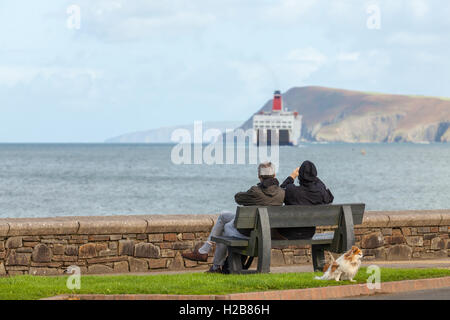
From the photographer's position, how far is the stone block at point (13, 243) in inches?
341

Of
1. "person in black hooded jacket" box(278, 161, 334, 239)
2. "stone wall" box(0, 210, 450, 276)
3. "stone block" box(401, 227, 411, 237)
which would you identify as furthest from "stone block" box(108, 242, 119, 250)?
"stone block" box(401, 227, 411, 237)

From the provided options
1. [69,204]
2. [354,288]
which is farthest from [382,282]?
[69,204]

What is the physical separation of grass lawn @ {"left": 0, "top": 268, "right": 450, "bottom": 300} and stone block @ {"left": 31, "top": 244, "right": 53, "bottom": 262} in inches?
31.7

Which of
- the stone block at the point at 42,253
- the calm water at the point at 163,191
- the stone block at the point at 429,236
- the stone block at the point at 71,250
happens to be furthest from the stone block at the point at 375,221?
the calm water at the point at 163,191

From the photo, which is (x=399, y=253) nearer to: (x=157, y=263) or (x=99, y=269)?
(x=157, y=263)

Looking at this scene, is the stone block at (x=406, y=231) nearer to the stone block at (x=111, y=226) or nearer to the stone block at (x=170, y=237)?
the stone block at (x=170, y=237)

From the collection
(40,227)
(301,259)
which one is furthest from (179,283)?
(301,259)

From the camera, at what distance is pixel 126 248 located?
9.08 meters

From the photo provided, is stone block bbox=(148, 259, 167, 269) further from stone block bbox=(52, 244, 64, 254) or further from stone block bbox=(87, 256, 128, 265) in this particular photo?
stone block bbox=(52, 244, 64, 254)

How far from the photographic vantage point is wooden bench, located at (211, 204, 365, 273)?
306 inches

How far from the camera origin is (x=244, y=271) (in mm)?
8039

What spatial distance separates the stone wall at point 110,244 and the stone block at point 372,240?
0.05ft

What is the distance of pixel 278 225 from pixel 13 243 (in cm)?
303

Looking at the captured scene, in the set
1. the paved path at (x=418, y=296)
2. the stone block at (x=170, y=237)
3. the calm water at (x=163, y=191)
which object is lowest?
the calm water at (x=163, y=191)
